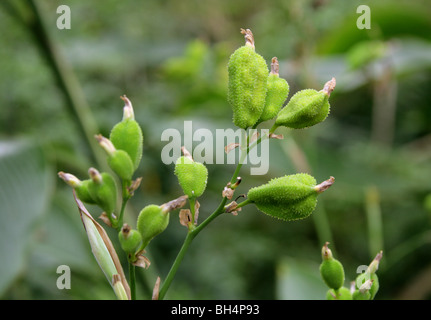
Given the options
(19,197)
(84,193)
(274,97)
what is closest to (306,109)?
(274,97)

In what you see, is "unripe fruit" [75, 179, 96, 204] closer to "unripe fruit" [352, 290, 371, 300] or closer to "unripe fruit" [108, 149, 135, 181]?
"unripe fruit" [108, 149, 135, 181]

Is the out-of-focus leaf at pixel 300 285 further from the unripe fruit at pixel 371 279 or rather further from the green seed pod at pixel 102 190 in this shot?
the green seed pod at pixel 102 190

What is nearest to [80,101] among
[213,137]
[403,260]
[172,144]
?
[172,144]

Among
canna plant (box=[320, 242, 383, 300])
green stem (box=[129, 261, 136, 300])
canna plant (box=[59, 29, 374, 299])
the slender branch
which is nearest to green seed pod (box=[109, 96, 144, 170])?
canna plant (box=[59, 29, 374, 299])

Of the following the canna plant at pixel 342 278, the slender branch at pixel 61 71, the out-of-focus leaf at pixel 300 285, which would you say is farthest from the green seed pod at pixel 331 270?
the slender branch at pixel 61 71

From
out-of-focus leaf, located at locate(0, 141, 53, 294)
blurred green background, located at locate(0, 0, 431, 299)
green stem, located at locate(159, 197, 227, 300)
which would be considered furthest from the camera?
blurred green background, located at locate(0, 0, 431, 299)

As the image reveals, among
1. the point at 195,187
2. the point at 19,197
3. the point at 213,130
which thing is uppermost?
the point at 213,130

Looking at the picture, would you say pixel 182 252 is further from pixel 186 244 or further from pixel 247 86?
pixel 247 86
